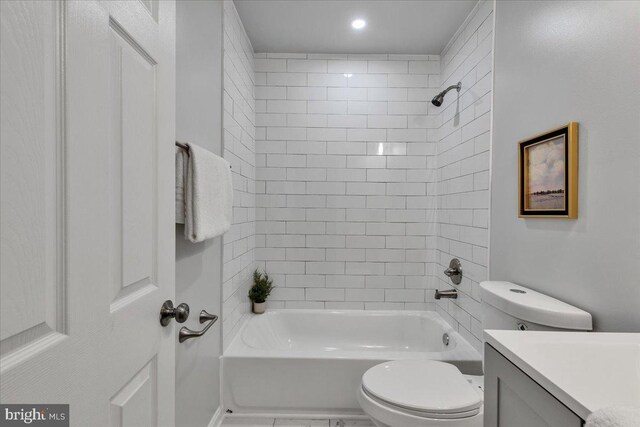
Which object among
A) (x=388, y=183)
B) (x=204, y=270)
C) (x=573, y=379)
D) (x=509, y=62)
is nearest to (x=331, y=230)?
(x=388, y=183)

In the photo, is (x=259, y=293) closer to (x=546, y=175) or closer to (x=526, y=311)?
(x=526, y=311)

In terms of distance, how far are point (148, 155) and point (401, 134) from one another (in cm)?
219

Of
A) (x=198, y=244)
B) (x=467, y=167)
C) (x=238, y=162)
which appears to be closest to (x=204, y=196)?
(x=198, y=244)

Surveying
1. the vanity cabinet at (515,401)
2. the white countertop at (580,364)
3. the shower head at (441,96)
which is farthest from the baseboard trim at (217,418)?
the shower head at (441,96)

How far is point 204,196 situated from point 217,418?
4.40ft

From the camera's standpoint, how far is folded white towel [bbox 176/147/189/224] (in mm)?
1197

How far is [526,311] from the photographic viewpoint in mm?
1120

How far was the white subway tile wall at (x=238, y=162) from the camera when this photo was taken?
1.88m

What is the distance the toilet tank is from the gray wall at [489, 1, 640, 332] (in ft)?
0.19

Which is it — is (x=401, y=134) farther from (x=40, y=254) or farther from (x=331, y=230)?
(x=40, y=254)

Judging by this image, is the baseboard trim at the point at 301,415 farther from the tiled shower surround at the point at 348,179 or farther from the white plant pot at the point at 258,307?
the tiled shower surround at the point at 348,179

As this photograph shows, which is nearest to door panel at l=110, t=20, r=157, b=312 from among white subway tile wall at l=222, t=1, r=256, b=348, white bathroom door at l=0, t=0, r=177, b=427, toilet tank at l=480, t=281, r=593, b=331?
white bathroom door at l=0, t=0, r=177, b=427

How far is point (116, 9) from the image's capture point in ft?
2.12

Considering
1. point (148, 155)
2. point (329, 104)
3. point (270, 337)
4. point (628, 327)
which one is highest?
point (329, 104)
